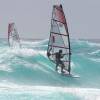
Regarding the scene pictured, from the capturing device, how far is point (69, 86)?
22938 millimetres

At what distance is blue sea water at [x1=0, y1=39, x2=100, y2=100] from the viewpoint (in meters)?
18.0

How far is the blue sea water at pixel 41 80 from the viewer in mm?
18047

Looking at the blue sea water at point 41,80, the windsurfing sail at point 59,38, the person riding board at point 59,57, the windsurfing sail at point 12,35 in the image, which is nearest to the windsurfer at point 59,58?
the person riding board at point 59,57

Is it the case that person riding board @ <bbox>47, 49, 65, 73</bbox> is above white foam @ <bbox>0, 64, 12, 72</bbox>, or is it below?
above

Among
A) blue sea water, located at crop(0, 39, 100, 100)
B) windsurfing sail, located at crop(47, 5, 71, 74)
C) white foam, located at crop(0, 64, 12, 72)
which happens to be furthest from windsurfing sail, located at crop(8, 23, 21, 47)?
windsurfing sail, located at crop(47, 5, 71, 74)

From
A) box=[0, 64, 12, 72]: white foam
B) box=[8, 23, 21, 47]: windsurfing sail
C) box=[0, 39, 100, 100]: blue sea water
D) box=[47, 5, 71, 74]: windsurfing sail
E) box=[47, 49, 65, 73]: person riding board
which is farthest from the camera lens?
box=[8, 23, 21, 47]: windsurfing sail

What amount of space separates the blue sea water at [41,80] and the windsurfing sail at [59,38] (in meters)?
1.50

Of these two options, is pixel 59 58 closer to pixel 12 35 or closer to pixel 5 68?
pixel 5 68

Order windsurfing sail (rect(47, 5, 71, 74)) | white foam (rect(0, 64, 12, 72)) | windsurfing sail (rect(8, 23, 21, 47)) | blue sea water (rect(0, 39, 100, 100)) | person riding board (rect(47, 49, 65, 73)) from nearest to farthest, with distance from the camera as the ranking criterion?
blue sea water (rect(0, 39, 100, 100)), person riding board (rect(47, 49, 65, 73)), windsurfing sail (rect(47, 5, 71, 74)), white foam (rect(0, 64, 12, 72)), windsurfing sail (rect(8, 23, 21, 47))

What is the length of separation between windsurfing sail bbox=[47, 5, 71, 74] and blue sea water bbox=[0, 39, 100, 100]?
4.92 feet

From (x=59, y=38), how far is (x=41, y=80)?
150 inches

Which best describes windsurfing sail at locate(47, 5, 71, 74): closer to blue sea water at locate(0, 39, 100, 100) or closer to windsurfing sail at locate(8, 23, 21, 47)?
blue sea water at locate(0, 39, 100, 100)

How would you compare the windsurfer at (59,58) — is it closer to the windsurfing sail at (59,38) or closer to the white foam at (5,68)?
the windsurfing sail at (59,38)

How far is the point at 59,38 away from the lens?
2198cm
